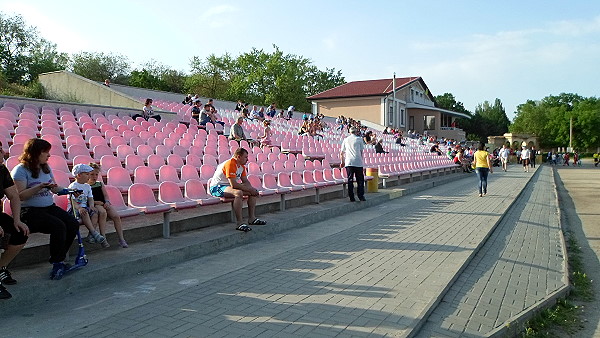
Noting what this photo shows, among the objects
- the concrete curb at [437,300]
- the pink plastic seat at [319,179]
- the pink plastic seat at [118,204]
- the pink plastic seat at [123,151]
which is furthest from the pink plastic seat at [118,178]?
the concrete curb at [437,300]

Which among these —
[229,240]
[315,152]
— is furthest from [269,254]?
[315,152]

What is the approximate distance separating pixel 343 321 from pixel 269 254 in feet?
8.28

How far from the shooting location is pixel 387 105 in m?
47.0

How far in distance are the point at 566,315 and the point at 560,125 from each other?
86922mm

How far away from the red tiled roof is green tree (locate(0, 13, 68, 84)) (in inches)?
1114

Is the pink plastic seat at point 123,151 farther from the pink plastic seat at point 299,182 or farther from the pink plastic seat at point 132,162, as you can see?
the pink plastic seat at point 299,182

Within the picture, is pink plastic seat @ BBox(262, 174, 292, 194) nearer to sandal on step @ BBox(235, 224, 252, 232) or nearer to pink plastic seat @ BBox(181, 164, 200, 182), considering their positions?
pink plastic seat @ BBox(181, 164, 200, 182)

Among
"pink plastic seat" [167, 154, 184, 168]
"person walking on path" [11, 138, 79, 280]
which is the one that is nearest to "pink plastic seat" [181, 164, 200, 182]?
"pink plastic seat" [167, 154, 184, 168]

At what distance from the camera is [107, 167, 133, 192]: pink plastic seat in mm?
7320

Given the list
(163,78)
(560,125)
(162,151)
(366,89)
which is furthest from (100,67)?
(560,125)

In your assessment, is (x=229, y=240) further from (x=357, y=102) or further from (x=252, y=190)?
(x=357, y=102)

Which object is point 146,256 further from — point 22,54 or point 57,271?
point 22,54

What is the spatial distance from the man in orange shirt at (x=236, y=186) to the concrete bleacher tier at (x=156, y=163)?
23 cm

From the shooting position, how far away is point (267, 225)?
24.6ft
